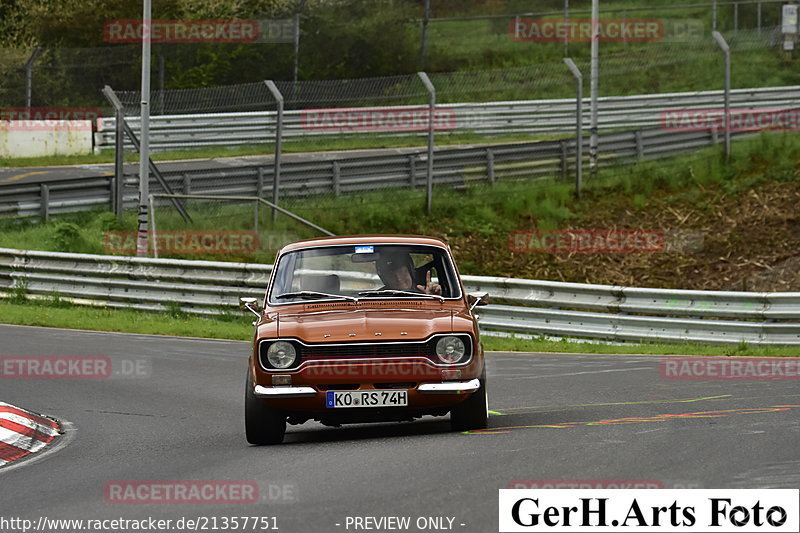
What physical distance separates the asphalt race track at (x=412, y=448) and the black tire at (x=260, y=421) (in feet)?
0.61

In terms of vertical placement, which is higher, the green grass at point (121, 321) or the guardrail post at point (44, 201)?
the guardrail post at point (44, 201)

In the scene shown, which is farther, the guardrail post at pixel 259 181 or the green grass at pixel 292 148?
the green grass at pixel 292 148

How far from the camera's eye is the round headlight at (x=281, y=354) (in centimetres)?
1002

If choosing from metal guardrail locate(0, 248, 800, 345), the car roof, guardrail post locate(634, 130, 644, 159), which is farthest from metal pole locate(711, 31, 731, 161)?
the car roof

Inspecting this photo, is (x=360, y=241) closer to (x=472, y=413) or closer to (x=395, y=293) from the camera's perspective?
(x=395, y=293)

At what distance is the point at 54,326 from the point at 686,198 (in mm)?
13716

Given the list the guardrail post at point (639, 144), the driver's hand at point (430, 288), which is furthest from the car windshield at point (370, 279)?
the guardrail post at point (639, 144)

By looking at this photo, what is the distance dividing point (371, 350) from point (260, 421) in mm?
1038

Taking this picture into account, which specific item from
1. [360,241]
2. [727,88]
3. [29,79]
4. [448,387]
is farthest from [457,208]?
[448,387]

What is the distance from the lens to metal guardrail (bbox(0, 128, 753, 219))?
92.2 ft

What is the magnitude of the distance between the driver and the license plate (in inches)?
56.6

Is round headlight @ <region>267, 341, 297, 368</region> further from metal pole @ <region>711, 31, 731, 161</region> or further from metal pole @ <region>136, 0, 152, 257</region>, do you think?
metal pole @ <region>711, 31, 731, 161</region>

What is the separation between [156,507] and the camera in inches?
313

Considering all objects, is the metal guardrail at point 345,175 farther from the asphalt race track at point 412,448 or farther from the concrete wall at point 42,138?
the asphalt race track at point 412,448
